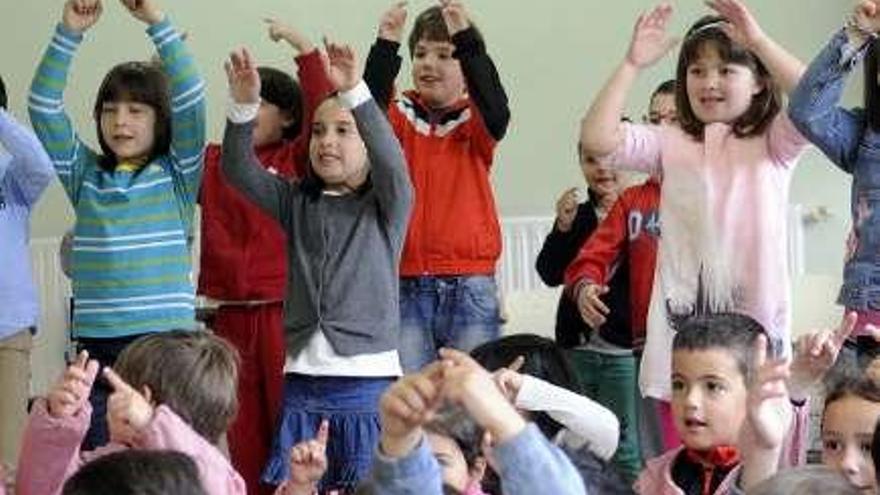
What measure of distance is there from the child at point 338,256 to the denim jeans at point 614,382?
0.60m

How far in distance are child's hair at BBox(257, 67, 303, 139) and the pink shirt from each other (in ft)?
3.11

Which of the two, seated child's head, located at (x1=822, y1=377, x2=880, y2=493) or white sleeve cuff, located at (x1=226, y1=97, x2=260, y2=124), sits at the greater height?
white sleeve cuff, located at (x1=226, y1=97, x2=260, y2=124)

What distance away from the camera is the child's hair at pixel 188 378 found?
245cm

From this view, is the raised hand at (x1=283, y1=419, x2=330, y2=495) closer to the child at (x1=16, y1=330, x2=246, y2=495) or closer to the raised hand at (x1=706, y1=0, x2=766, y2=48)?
the child at (x1=16, y1=330, x2=246, y2=495)

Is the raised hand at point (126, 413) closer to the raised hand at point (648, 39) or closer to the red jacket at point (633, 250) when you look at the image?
the raised hand at point (648, 39)

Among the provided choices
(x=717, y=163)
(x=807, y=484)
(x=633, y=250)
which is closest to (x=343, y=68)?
(x=717, y=163)

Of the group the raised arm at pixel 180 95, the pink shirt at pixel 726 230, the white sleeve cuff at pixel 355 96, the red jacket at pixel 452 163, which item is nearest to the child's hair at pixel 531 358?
the pink shirt at pixel 726 230

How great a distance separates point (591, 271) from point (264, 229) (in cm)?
75

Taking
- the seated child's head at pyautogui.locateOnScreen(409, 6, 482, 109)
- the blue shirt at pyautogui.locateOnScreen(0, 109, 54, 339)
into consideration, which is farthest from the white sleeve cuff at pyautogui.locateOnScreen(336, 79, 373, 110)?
the blue shirt at pyautogui.locateOnScreen(0, 109, 54, 339)

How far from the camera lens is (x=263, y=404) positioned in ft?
11.1

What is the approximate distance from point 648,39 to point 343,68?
23.7 inches

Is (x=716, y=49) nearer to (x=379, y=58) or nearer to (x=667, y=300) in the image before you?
(x=667, y=300)

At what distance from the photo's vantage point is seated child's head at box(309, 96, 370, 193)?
3.08 m

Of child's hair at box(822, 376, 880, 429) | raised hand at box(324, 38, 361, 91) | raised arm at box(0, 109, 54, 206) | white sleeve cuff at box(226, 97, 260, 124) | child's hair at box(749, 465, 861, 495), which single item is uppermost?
raised hand at box(324, 38, 361, 91)
